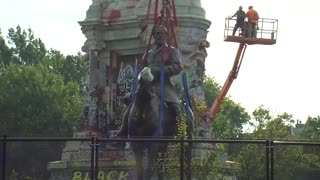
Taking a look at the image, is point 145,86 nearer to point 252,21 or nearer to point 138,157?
point 138,157

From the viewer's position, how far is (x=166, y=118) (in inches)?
1351

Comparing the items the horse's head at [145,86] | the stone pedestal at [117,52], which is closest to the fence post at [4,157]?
the horse's head at [145,86]

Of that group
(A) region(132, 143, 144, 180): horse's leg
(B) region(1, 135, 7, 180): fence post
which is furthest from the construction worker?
(B) region(1, 135, 7, 180): fence post

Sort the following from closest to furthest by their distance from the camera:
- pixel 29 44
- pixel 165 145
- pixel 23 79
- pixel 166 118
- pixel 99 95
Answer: pixel 165 145 → pixel 166 118 → pixel 99 95 → pixel 23 79 → pixel 29 44

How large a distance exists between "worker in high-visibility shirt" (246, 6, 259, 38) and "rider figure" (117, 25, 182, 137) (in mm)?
18511

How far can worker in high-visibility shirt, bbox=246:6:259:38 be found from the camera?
53.5m

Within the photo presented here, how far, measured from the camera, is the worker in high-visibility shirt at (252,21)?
5353cm

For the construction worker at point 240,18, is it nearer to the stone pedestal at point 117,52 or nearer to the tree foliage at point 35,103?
the stone pedestal at point 117,52

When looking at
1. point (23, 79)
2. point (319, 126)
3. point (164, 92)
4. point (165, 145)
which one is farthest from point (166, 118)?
point (319, 126)

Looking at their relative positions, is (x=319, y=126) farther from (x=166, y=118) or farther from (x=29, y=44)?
(x=166, y=118)

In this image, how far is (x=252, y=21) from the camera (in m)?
53.7

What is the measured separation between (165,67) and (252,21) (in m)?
19.4

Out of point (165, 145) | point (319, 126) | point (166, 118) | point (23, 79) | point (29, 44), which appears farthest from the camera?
point (319, 126)

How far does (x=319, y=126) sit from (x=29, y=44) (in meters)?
31.2
